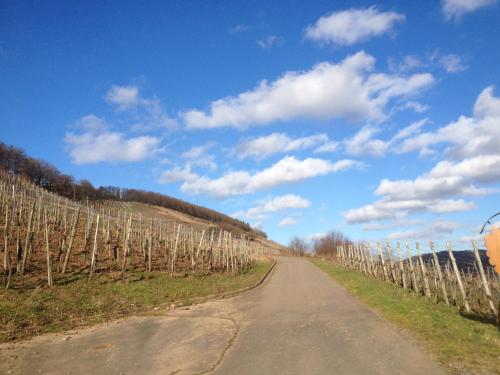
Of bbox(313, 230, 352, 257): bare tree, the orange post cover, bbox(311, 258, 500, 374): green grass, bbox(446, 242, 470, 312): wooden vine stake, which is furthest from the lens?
bbox(313, 230, 352, 257): bare tree

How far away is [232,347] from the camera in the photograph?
8.53 m

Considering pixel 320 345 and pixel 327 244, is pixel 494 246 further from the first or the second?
pixel 327 244

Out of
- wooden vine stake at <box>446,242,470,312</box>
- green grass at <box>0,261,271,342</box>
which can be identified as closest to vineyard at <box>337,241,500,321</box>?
wooden vine stake at <box>446,242,470,312</box>

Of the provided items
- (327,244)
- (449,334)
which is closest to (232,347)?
(449,334)

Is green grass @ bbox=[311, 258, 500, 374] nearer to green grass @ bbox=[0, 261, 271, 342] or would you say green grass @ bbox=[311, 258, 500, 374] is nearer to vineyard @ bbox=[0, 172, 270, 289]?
green grass @ bbox=[0, 261, 271, 342]

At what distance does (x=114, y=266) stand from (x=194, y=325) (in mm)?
10787

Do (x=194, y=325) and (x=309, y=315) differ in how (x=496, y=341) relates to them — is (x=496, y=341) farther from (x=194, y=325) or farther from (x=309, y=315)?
(x=194, y=325)

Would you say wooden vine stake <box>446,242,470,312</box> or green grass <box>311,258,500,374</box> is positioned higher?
wooden vine stake <box>446,242,470,312</box>

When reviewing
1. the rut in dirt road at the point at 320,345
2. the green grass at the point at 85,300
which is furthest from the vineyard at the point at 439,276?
the green grass at the point at 85,300

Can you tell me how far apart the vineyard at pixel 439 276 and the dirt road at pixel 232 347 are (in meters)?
3.46

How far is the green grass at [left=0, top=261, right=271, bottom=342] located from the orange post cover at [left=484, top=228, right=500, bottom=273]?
10677 mm

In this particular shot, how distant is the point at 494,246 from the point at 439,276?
9003 millimetres

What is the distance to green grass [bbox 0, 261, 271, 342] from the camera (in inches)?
432

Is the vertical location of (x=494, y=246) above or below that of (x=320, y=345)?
above
